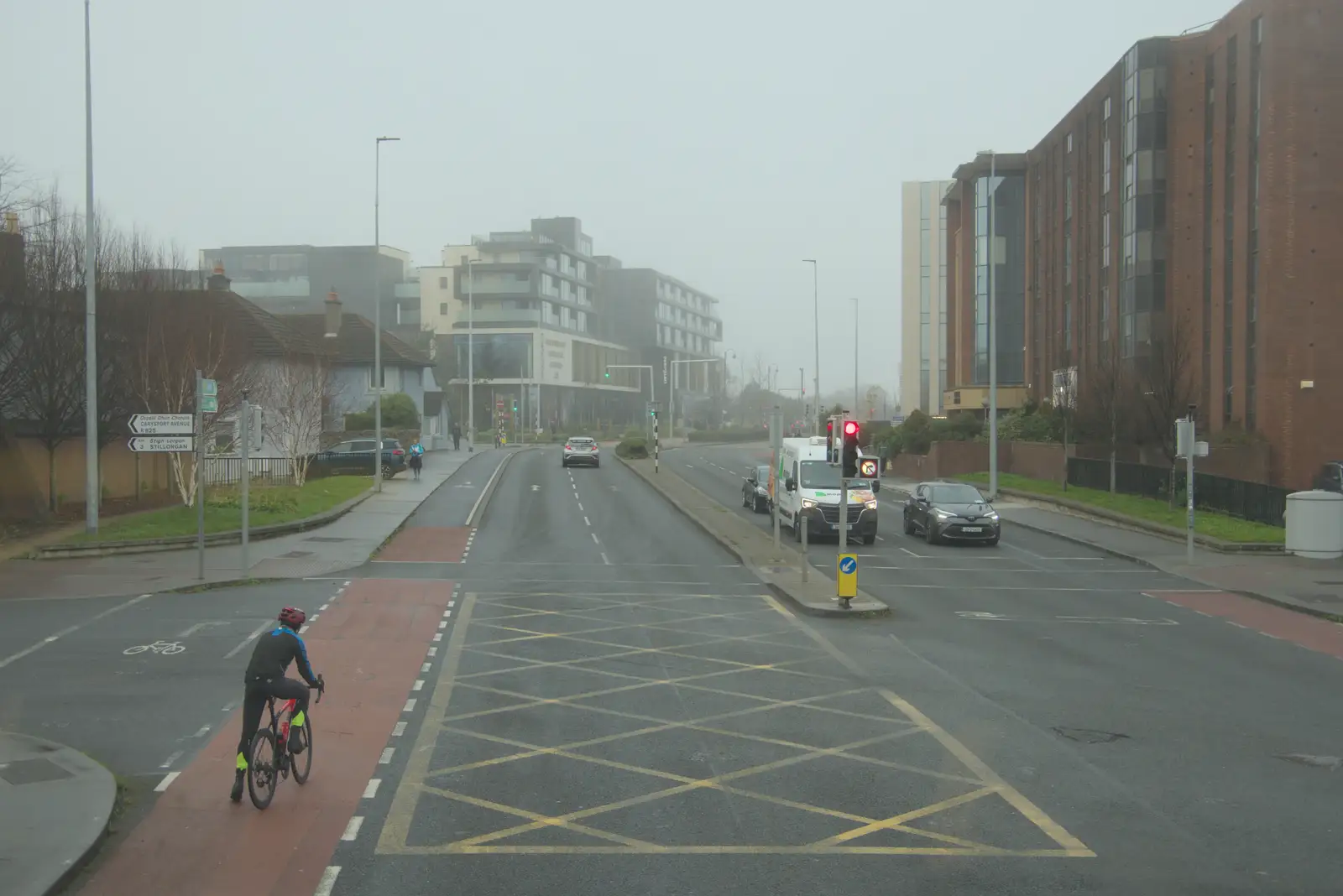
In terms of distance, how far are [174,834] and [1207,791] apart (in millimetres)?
7812

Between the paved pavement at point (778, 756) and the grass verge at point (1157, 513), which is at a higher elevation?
the grass verge at point (1157, 513)

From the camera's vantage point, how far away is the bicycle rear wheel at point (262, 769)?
8812 millimetres

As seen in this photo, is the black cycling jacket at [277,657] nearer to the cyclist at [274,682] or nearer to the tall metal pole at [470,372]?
the cyclist at [274,682]

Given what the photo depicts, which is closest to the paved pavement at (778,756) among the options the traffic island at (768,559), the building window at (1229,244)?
the traffic island at (768,559)

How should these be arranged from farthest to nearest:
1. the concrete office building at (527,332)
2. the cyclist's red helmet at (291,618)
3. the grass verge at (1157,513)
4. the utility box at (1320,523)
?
the concrete office building at (527,332) < the grass verge at (1157,513) < the utility box at (1320,523) < the cyclist's red helmet at (291,618)

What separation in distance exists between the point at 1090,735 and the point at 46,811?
29.5ft

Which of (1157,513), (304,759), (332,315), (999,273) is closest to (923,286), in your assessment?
(999,273)

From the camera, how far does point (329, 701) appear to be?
12.7m

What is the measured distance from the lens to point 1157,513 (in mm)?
35188

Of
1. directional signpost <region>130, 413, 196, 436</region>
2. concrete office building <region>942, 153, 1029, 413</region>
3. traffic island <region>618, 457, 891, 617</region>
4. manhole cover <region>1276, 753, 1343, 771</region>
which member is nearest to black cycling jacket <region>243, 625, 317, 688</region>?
manhole cover <region>1276, 753, 1343, 771</region>

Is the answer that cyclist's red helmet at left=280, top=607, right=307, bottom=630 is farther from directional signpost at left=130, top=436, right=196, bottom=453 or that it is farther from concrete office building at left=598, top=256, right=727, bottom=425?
concrete office building at left=598, top=256, right=727, bottom=425

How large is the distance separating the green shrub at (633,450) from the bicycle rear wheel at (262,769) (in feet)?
186

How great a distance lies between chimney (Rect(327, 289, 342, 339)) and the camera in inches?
2778

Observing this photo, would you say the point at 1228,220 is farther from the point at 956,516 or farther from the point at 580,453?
the point at 580,453
